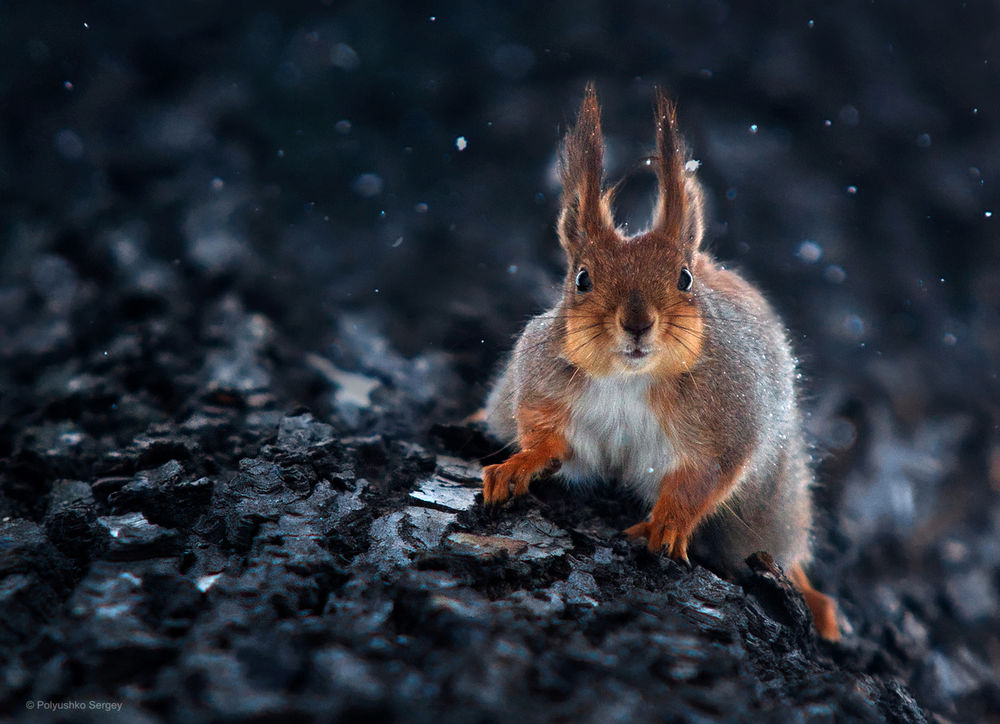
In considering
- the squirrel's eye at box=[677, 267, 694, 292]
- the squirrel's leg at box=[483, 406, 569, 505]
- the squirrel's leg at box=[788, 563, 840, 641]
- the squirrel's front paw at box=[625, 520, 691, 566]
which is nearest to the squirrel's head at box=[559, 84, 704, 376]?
the squirrel's eye at box=[677, 267, 694, 292]

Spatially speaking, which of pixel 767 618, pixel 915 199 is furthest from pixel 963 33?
pixel 767 618

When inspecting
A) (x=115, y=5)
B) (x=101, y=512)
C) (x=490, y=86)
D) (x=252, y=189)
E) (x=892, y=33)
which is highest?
(x=892, y=33)

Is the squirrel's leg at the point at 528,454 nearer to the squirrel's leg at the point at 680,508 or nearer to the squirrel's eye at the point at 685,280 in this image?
the squirrel's leg at the point at 680,508

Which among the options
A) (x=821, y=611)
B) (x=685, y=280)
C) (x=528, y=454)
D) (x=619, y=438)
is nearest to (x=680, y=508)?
(x=619, y=438)

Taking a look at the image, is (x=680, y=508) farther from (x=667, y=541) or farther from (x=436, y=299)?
(x=436, y=299)

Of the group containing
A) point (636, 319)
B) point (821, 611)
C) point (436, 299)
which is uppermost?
point (636, 319)

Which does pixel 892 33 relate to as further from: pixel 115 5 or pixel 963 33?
pixel 115 5

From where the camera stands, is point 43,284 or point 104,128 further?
point 104,128
